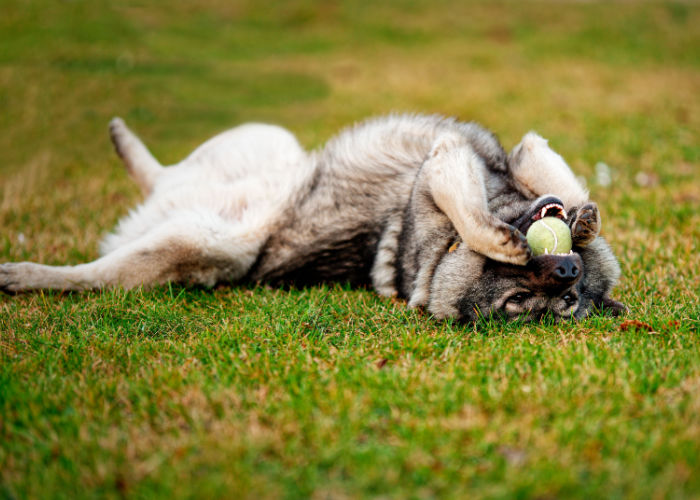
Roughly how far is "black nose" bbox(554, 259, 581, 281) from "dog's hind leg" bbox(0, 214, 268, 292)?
1.85 meters

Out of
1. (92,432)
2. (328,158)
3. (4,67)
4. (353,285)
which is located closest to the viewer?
(92,432)

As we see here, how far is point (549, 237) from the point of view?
10.0 feet

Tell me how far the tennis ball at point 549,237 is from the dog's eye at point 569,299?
0.24 meters

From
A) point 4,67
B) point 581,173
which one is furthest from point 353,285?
point 4,67

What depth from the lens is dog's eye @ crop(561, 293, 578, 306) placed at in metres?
3.16

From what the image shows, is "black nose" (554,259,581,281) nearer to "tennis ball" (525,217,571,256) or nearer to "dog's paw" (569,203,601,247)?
"tennis ball" (525,217,571,256)

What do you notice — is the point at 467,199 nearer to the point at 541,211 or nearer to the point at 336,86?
the point at 541,211

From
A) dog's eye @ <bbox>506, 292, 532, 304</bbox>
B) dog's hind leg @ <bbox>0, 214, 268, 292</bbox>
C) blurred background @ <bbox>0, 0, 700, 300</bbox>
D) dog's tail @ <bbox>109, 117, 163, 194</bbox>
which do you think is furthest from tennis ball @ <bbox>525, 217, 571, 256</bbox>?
dog's tail @ <bbox>109, 117, 163, 194</bbox>

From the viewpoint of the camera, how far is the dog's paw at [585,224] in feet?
10.3

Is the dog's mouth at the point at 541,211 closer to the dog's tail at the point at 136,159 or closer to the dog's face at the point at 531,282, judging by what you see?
the dog's face at the point at 531,282

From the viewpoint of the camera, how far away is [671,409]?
2.23 meters

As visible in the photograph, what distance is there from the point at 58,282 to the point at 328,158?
1.87m

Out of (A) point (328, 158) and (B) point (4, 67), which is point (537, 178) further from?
Result: (B) point (4, 67)

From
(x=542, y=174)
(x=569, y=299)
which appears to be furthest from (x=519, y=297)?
(x=542, y=174)
